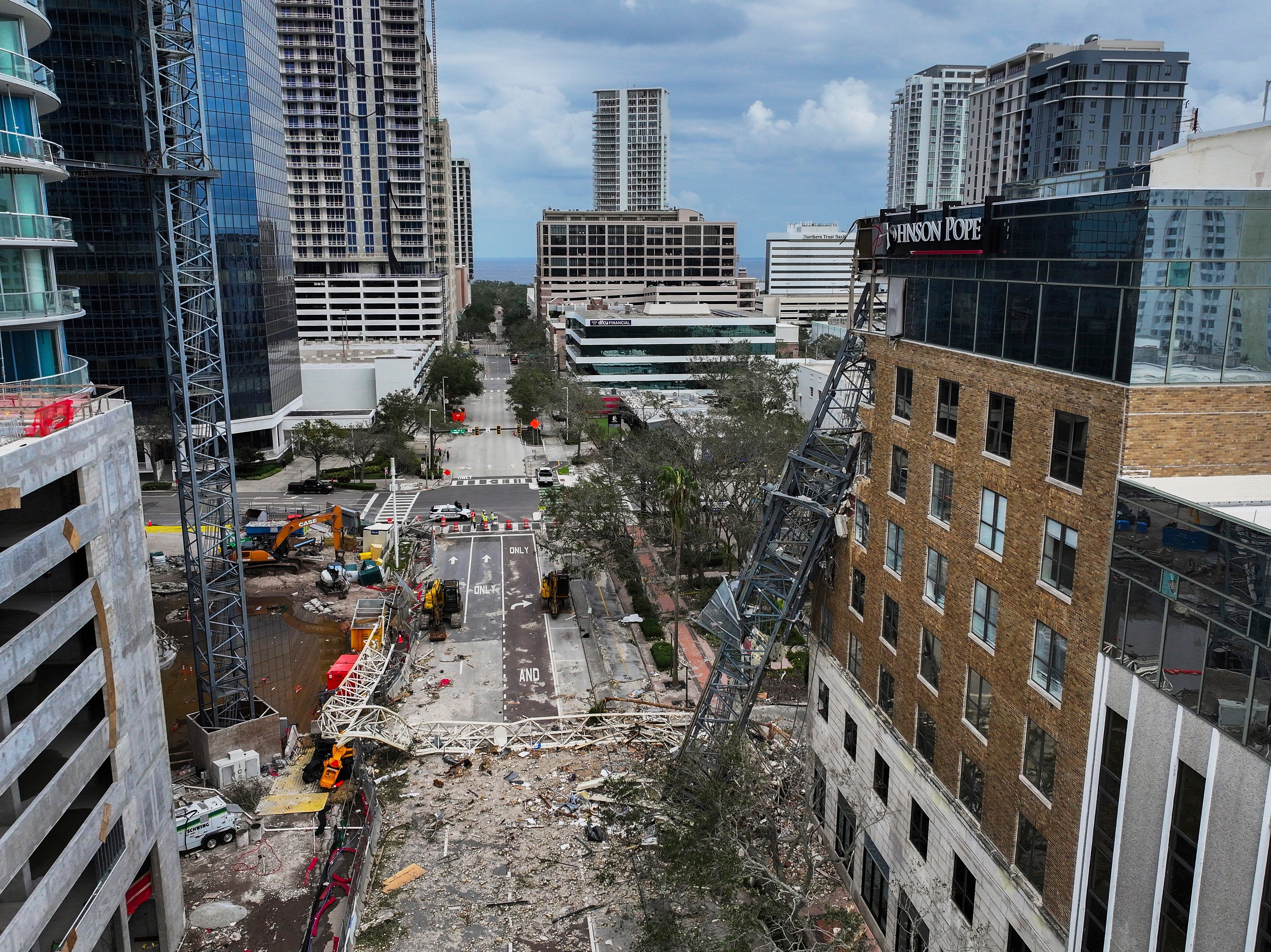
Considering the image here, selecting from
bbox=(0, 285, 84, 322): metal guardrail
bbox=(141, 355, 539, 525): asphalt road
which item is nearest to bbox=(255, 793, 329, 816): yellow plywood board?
bbox=(0, 285, 84, 322): metal guardrail

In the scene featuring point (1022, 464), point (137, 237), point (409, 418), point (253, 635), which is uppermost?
point (137, 237)

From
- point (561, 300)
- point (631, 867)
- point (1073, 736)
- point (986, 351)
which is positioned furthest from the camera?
point (561, 300)

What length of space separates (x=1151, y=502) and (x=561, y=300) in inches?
A: 7059

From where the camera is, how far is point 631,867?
2698cm

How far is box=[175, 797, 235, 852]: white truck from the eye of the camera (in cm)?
2817

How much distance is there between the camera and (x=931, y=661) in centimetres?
2350

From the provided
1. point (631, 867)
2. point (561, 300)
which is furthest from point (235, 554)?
point (561, 300)

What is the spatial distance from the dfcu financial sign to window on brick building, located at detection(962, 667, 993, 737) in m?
9.40

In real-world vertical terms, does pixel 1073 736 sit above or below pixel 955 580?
below

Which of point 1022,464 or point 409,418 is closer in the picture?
point 1022,464

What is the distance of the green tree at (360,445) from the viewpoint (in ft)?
252

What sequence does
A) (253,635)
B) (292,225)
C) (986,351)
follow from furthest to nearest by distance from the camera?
1. (292,225)
2. (253,635)
3. (986,351)

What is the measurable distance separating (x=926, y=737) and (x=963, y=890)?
3583 mm

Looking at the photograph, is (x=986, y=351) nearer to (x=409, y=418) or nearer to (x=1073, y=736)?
(x=1073, y=736)
